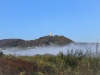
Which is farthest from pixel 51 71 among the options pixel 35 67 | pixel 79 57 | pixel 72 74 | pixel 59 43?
pixel 59 43

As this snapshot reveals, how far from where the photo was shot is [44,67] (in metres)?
13.9

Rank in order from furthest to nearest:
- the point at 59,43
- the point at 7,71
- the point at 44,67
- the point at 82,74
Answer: the point at 59,43 → the point at 44,67 → the point at 7,71 → the point at 82,74

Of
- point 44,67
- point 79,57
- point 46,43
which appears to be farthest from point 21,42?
point 44,67

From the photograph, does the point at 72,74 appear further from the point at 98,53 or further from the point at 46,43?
the point at 46,43

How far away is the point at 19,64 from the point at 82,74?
3.37m

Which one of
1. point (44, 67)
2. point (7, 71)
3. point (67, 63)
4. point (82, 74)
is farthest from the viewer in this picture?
point (67, 63)

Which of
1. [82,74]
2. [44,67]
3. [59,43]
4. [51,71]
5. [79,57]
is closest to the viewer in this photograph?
[82,74]

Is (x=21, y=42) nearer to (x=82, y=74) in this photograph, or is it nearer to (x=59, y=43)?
(x=59, y=43)

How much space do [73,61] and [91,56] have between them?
9.34 ft

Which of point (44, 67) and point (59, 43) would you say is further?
point (59, 43)

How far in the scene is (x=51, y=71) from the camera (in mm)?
12977

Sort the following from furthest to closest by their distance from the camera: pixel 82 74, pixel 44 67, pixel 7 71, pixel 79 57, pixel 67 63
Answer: pixel 79 57 < pixel 67 63 < pixel 44 67 < pixel 7 71 < pixel 82 74

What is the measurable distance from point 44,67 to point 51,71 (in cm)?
96

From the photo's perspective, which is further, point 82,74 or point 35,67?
point 35,67
